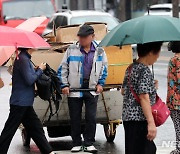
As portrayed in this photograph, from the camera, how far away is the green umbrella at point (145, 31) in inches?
266

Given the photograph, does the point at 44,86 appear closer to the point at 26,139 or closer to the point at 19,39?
the point at 19,39

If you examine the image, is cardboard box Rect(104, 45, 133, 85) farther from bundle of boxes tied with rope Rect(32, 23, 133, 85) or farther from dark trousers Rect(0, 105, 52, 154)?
dark trousers Rect(0, 105, 52, 154)

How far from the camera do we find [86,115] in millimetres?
9297

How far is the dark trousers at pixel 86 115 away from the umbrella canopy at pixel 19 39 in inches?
47.2

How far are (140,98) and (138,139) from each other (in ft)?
1.29

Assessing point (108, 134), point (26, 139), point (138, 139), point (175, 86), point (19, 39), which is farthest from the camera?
point (108, 134)

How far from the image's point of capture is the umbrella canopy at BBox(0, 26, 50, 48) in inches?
317

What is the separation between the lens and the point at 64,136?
412 inches

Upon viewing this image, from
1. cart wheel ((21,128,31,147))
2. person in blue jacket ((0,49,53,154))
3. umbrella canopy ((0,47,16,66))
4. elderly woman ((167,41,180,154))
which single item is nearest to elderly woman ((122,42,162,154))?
elderly woman ((167,41,180,154))

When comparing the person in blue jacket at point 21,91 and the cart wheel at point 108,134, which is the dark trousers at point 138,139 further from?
the cart wheel at point 108,134

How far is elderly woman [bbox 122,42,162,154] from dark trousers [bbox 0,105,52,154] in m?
2.05

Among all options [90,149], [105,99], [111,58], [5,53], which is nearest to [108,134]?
[105,99]

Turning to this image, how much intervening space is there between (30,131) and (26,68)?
2.77ft

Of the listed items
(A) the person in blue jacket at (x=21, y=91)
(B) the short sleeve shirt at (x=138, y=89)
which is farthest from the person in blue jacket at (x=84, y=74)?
(B) the short sleeve shirt at (x=138, y=89)
